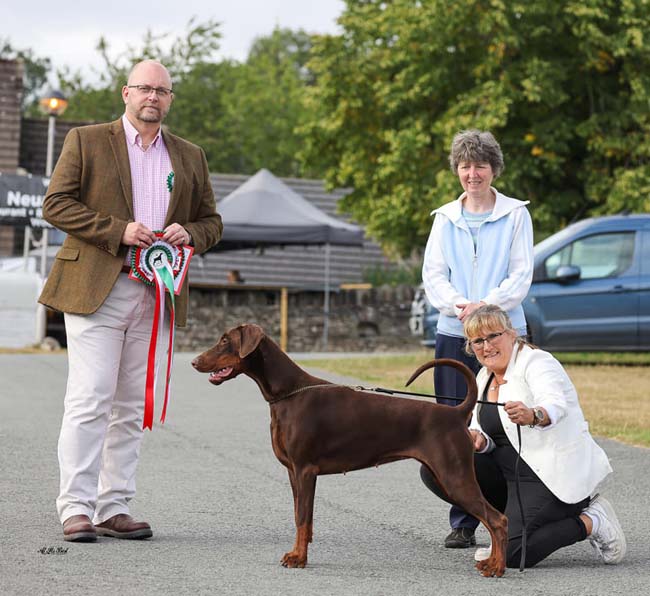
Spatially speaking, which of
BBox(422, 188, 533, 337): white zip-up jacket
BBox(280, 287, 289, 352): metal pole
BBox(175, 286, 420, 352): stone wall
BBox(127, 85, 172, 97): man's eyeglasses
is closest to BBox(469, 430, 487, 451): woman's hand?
BBox(422, 188, 533, 337): white zip-up jacket

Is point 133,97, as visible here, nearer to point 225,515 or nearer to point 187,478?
point 225,515

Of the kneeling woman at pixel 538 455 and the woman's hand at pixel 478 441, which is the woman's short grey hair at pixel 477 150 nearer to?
the kneeling woman at pixel 538 455

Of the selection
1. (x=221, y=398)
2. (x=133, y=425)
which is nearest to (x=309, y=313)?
(x=221, y=398)

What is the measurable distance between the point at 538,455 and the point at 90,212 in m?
2.40

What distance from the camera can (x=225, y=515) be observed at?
7.39m

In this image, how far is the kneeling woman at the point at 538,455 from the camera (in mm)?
6098

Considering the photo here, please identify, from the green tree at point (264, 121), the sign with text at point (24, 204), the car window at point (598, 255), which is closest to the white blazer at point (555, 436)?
the car window at point (598, 255)

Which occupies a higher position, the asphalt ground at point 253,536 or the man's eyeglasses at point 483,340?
the man's eyeglasses at point 483,340

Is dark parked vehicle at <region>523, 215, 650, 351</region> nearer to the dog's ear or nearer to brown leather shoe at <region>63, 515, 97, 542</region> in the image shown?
brown leather shoe at <region>63, 515, 97, 542</region>

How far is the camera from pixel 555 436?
616 cm

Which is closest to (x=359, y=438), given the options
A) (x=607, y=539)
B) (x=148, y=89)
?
(x=607, y=539)

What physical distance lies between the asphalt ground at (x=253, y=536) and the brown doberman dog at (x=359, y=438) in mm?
260

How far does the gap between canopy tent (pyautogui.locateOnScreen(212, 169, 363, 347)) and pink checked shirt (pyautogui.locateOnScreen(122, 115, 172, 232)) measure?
17.5 m

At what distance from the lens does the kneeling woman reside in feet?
20.0
